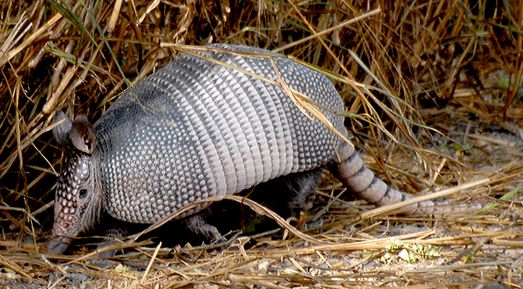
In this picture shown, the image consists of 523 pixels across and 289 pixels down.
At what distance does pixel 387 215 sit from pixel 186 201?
1.19 m

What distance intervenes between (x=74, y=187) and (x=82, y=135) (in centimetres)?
28

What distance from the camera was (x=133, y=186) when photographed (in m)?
4.50

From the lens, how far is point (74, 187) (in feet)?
14.7

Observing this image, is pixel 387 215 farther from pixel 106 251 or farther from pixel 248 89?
pixel 106 251

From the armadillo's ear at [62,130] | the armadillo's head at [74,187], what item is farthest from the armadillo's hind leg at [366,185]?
the armadillo's ear at [62,130]

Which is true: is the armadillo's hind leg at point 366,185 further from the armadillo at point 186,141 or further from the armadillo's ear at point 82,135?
the armadillo's ear at point 82,135

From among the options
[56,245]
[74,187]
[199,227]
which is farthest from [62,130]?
[199,227]

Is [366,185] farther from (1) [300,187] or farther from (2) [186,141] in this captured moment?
(2) [186,141]

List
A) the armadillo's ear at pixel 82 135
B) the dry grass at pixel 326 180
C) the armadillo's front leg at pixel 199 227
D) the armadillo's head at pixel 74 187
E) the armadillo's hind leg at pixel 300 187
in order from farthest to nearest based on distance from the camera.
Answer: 1. the armadillo's hind leg at pixel 300 187
2. the armadillo's front leg at pixel 199 227
3. the armadillo's head at pixel 74 187
4. the armadillo's ear at pixel 82 135
5. the dry grass at pixel 326 180

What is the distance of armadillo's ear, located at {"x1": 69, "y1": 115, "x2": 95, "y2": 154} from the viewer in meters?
4.33

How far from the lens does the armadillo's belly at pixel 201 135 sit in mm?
4516

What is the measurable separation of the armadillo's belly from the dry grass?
20 centimetres

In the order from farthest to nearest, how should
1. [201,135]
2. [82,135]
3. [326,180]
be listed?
[326,180] → [201,135] → [82,135]

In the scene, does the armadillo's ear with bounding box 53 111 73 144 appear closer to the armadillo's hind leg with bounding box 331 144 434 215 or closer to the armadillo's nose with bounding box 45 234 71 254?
the armadillo's nose with bounding box 45 234 71 254
